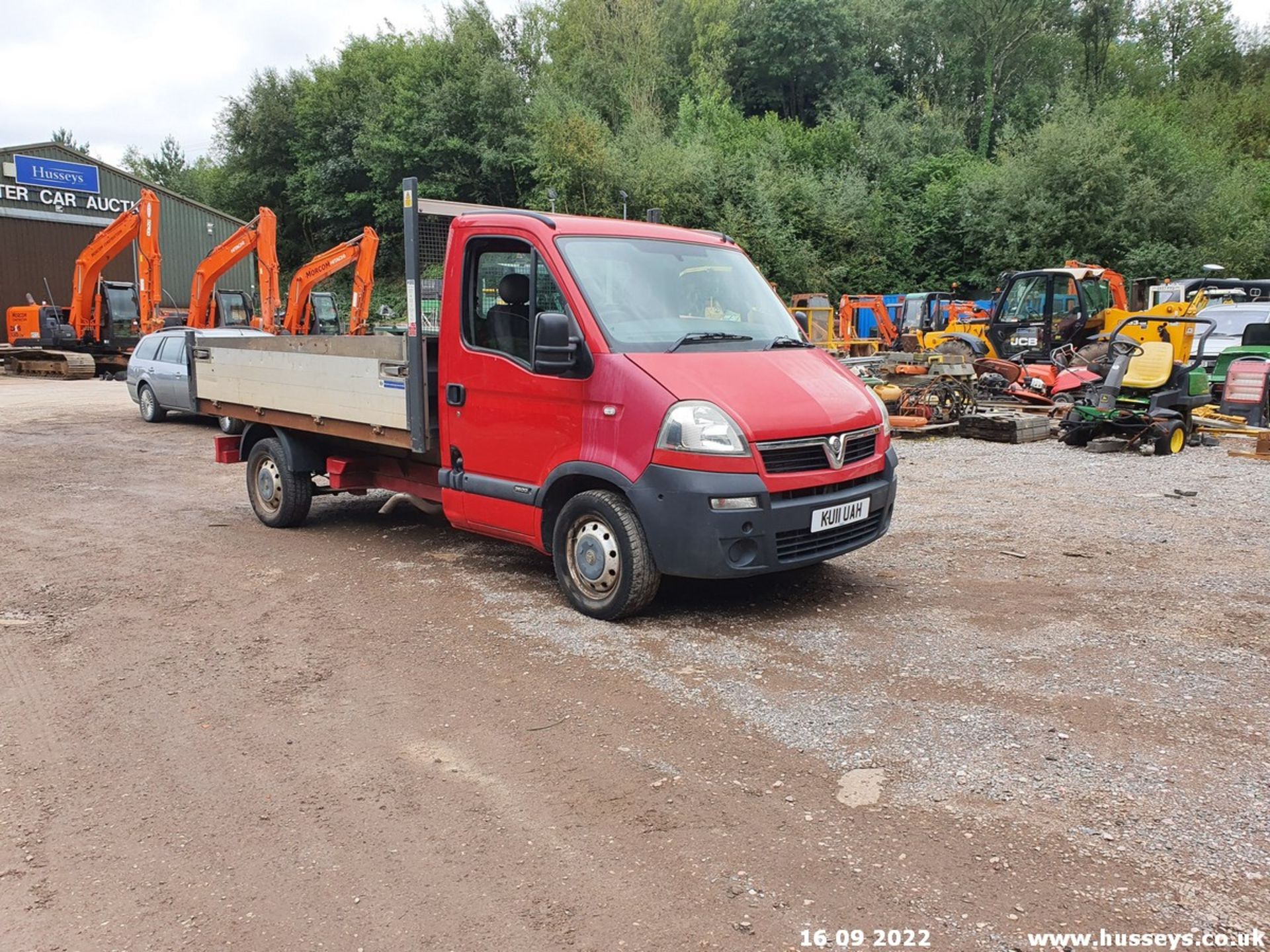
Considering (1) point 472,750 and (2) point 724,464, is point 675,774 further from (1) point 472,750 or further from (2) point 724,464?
(2) point 724,464

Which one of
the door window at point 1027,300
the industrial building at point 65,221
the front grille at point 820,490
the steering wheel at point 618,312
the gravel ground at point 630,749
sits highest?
the industrial building at point 65,221

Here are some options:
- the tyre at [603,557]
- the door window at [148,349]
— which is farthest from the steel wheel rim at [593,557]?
the door window at [148,349]

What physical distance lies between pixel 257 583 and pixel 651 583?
3102 mm

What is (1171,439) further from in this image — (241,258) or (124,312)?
(124,312)

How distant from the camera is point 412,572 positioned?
693 centimetres

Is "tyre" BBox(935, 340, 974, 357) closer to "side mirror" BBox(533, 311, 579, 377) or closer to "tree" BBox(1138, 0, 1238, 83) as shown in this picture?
"side mirror" BBox(533, 311, 579, 377)

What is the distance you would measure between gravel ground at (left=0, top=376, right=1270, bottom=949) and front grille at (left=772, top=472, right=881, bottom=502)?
78 centimetres

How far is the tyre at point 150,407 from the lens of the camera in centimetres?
1616

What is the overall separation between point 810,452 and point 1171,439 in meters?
8.49

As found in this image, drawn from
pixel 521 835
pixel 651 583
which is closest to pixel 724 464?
pixel 651 583

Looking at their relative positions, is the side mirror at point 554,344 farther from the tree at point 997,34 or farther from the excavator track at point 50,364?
the tree at point 997,34

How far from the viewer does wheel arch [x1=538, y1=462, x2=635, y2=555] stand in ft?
17.7

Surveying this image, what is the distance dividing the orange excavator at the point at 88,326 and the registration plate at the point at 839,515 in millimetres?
22287

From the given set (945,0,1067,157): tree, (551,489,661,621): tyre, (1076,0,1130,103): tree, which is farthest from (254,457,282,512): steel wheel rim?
(1076,0,1130,103): tree
